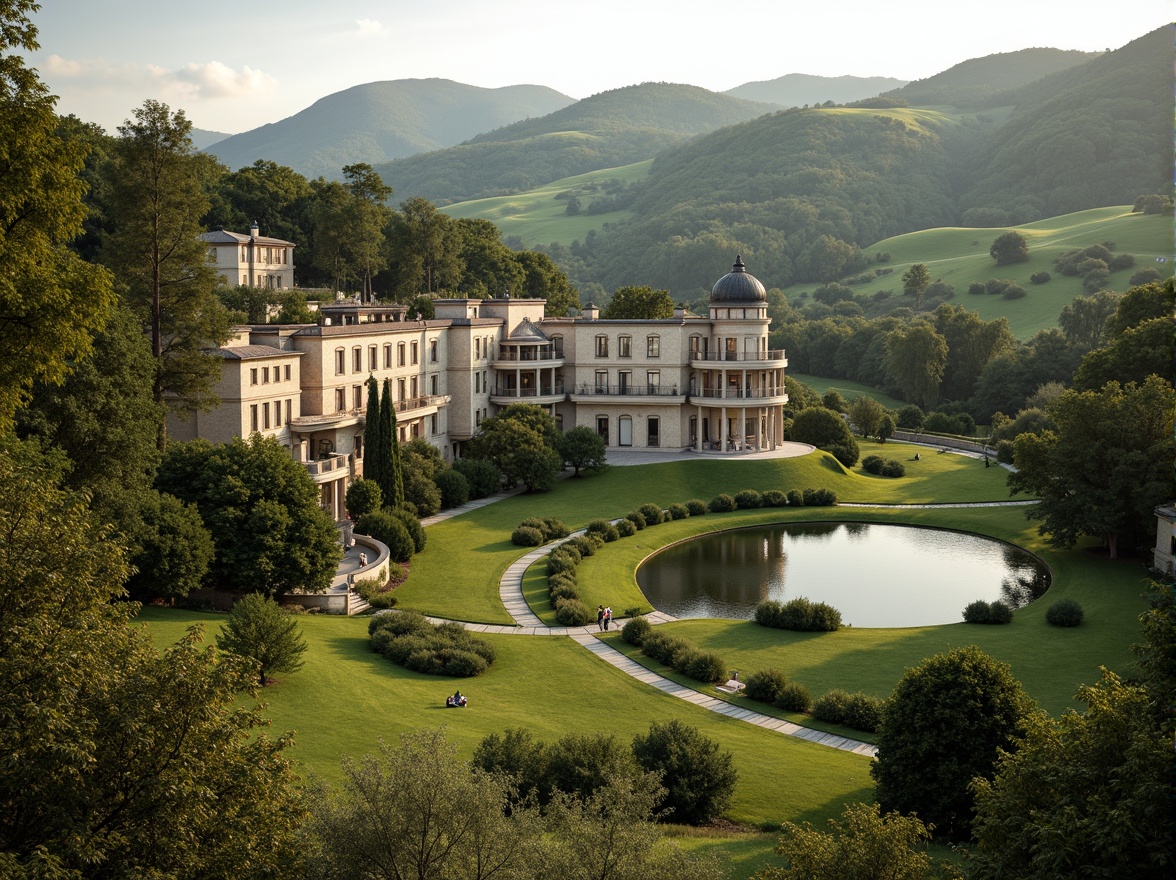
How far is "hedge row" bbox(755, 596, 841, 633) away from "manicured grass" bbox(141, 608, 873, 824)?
8558mm

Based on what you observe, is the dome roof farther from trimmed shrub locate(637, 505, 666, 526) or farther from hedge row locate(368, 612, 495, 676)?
hedge row locate(368, 612, 495, 676)

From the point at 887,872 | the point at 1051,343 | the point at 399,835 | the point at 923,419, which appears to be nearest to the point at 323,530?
the point at 399,835

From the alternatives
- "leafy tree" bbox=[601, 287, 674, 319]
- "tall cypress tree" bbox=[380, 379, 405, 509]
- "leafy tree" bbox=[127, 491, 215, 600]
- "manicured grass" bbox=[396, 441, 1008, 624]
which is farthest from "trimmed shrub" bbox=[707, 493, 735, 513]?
"leafy tree" bbox=[127, 491, 215, 600]

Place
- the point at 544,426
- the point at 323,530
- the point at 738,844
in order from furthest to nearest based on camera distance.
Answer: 1. the point at 544,426
2. the point at 323,530
3. the point at 738,844

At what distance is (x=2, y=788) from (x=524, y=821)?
758 centimetres

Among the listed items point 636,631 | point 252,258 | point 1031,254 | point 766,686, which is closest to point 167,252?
point 636,631

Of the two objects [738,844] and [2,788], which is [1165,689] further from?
[2,788]

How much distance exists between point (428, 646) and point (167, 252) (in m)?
22.7

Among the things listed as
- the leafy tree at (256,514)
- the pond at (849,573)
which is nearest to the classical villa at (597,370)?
the pond at (849,573)

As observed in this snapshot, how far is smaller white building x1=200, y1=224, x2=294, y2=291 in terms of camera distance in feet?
290

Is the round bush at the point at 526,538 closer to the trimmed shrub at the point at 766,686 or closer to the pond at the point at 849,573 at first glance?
the pond at the point at 849,573

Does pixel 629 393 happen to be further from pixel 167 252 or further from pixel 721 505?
pixel 167 252

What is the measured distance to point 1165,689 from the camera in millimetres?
15805

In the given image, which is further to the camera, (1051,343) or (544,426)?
(1051,343)
